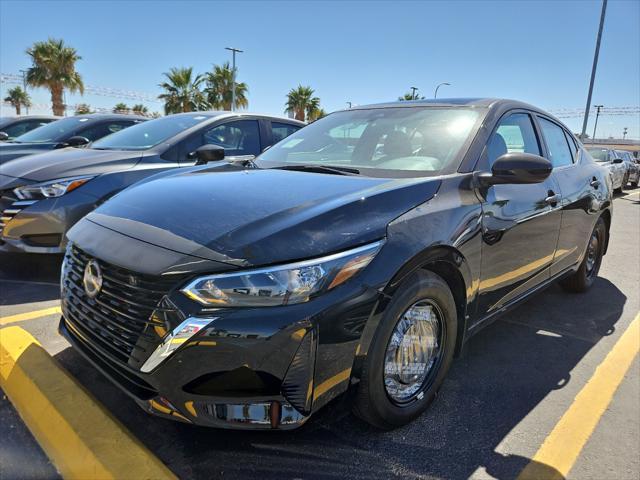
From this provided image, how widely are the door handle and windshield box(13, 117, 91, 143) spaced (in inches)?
248

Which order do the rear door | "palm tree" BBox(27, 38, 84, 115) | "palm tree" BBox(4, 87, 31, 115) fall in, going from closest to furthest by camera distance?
the rear door < "palm tree" BBox(27, 38, 84, 115) < "palm tree" BBox(4, 87, 31, 115)

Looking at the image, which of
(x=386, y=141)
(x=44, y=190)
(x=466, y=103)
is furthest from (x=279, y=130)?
(x=466, y=103)

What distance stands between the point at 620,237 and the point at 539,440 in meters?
6.75

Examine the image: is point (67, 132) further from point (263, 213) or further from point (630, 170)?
point (630, 170)

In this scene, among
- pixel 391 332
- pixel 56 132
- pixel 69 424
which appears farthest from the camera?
pixel 56 132

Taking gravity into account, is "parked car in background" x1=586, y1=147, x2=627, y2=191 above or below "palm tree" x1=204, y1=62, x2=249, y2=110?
below

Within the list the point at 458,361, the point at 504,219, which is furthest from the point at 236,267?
the point at 458,361

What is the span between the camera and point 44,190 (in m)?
3.74

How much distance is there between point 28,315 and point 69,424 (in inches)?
63.6

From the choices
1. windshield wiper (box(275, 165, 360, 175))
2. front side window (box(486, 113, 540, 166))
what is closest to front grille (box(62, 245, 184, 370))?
windshield wiper (box(275, 165, 360, 175))

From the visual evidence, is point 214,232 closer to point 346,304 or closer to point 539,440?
point 346,304

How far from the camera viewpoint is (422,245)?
6.36 ft

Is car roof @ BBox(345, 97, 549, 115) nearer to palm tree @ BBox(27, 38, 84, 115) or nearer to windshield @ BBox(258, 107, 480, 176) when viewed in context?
windshield @ BBox(258, 107, 480, 176)

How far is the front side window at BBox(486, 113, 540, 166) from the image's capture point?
271 cm
